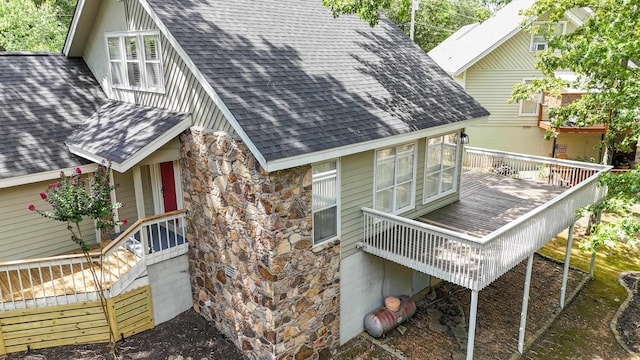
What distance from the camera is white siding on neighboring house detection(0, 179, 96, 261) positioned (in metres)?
9.72

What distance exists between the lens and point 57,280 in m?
9.43

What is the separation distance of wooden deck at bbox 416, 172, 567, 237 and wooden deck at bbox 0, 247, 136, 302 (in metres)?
7.23

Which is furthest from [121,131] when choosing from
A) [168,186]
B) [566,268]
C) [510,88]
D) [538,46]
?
[538,46]

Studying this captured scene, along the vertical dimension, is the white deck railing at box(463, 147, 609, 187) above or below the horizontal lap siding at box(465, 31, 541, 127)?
below

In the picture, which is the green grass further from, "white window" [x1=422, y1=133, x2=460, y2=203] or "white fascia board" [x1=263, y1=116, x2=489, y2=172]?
"white fascia board" [x1=263, y1=116, x2=489, y2=172]

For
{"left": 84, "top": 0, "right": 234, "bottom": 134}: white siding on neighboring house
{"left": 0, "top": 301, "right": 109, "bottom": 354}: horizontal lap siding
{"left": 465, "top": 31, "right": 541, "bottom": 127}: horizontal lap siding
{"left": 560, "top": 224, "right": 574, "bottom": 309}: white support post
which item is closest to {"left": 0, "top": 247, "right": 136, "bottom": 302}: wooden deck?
{"left": 0, "top": 301, "right": 109, "bottom": 354}: horizontal lap siding

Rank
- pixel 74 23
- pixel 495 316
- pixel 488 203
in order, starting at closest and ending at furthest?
pixel 495 316 < pixel 74 23 < pixel 488 203

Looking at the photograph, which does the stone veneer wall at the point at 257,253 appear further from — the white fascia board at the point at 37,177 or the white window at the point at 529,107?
the white window at the point at 529,107

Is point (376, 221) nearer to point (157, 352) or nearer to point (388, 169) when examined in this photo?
point (388, 169)

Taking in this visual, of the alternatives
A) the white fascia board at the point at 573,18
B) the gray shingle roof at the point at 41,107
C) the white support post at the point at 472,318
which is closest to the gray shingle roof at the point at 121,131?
the gray shingle roof at the point at 41,107

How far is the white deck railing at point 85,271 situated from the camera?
868 centimetres

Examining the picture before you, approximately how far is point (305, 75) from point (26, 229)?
716cm

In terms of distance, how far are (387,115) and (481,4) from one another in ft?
187

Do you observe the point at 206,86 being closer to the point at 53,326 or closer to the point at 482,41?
the point at 53,326
